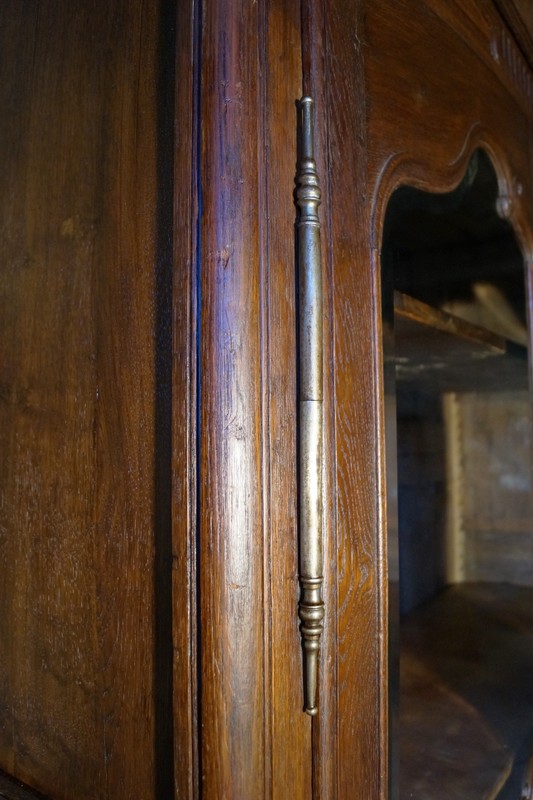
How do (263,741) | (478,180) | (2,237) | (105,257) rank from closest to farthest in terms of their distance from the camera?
(263,741), (105,257), (2,237), (478,180)

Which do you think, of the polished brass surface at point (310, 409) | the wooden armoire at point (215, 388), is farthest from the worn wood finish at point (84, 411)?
the polished brass surface at point (310, 409)

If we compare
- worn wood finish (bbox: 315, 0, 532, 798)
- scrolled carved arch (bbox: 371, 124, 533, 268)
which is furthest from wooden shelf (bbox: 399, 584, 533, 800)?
scrolled carved arch (bbox: 371, 124, 533, 268)

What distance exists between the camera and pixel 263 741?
0.43m

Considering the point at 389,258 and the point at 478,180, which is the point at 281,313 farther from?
the point at 478,180

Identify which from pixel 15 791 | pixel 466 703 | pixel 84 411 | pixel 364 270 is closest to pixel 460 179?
pixel 364 270

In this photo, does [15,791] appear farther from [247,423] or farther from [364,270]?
[364,270]

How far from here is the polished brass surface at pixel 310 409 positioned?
1.50 feet

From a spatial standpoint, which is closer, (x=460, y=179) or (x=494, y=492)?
(x=460, y=179)

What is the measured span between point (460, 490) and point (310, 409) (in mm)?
946

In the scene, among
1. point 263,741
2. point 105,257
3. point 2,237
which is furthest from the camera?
point 2,237

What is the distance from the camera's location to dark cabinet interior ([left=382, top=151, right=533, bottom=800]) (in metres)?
0.63

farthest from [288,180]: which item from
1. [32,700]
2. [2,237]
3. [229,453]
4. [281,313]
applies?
[32,700]

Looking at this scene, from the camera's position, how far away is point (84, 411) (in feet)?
1.76

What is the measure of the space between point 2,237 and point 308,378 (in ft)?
1.26
